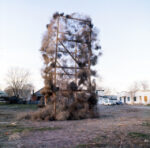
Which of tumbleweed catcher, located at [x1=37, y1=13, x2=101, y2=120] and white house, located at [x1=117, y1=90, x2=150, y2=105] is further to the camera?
white house, located at [x1=117, y1=90, x2=150, y2=105]

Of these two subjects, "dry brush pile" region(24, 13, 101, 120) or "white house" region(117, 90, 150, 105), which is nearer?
"dry brush pile" region(24, 13, 101, 120)

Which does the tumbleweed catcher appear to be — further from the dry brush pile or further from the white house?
the white house

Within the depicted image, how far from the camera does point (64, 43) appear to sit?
17094 mm

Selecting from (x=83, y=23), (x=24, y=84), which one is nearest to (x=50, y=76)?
(x=83, y=23)

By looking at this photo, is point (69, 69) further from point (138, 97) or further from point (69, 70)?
point (138, 97)

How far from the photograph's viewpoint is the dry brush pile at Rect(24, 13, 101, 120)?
52.0 feet

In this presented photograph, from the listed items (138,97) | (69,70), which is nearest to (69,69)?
(69,70)

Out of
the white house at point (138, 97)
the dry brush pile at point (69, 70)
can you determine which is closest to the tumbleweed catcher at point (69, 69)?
the dry brush pile at point (69, 70)

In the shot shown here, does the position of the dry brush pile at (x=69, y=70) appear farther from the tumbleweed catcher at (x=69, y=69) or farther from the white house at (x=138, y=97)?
the white house at (x=138, y=97)

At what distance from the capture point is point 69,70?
664 inches

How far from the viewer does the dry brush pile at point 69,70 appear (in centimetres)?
1584

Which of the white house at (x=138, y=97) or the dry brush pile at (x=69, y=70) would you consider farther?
the white house at (x=138, y=97)

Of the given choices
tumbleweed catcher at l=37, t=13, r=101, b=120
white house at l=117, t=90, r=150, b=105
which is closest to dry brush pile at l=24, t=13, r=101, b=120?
tumbleweed catcher at l=37, t=13, r=101, b=120

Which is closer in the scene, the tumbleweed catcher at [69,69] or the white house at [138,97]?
the tumbleweed catcher at [69,69]
